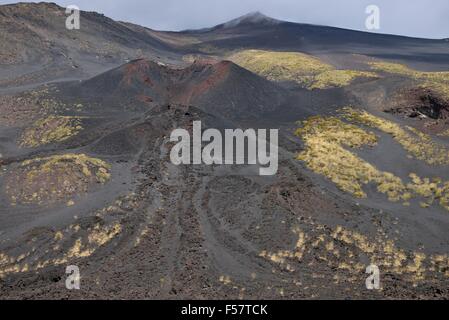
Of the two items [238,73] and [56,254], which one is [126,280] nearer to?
[56,254]

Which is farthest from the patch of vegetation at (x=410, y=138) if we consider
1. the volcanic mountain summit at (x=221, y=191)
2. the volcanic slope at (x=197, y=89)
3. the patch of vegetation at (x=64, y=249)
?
the patch of vegetation at (x=64, y=249)

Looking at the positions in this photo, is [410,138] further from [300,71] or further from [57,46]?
[57,46]

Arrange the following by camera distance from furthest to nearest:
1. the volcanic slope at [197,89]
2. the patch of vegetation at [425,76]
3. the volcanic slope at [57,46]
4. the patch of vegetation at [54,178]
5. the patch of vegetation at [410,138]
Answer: the volcanic slope at [57,46], the patch of vegetation at [425,76], the volcanic slope at [197,89], the patch of vegetation at [410,138], the patch of vegetation at [54,178]

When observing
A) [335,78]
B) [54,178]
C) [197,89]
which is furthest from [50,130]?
[335,78]

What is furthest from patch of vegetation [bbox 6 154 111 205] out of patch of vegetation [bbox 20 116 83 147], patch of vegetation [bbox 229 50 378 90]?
patch of vegetation [bbox 229 50 378 90]

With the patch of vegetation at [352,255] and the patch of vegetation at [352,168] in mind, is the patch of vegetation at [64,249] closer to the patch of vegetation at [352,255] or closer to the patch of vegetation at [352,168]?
the patch of vegetation at [352,255]

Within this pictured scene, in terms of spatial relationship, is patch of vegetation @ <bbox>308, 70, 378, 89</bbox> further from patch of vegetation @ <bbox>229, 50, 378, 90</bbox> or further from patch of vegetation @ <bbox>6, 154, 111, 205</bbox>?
patch of vegetation @ <bbox>6, 154, 111, 205</bbox>
